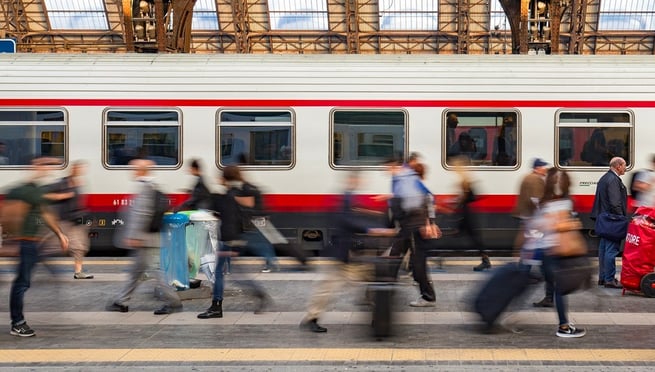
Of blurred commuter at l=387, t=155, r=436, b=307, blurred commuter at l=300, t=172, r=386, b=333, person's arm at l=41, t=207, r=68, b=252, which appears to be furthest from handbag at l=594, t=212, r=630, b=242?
person's arm at l=41, t=207, r=68, b=252

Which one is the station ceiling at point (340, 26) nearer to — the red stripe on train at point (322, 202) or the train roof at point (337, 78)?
the train roof at point (337, 78)

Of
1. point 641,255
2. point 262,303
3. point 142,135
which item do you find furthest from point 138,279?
point 641,255

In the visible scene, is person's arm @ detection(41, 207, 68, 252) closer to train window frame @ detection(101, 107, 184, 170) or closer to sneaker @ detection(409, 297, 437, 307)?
sneaker @ detection(409, 297, 437, 307)

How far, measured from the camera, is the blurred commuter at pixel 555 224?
730 centimetres

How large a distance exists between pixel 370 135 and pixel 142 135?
369 centimetres

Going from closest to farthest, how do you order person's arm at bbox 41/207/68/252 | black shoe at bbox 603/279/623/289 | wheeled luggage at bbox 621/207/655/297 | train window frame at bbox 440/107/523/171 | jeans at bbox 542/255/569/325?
jeans at bbox 542/255/569/325 → person's arm at bbox 41/207/68/252 → wheeled luggage at bbox 621/207/655/297 → black shoe at bbox 603/279/623/289 → train window frame at bbox 440/107/523/171

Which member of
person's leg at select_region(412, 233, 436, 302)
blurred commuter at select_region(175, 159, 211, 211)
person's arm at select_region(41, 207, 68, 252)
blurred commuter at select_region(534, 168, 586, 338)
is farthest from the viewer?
blurred commuter at select_region(175, 159, 211, 211)

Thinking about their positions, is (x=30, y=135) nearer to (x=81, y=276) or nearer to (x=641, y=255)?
(x=81, y=276)

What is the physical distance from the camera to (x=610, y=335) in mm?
7637

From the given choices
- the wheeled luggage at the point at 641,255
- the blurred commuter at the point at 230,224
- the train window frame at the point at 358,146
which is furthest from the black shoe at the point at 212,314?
the train window frame at the point at 358,146

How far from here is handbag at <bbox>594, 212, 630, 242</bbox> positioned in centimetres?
996

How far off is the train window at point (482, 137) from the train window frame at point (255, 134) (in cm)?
246

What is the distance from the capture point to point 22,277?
7742 mm

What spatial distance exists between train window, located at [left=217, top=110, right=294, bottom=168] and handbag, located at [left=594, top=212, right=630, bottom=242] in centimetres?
511
